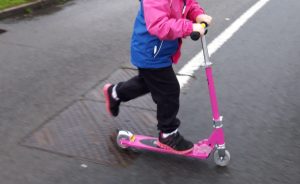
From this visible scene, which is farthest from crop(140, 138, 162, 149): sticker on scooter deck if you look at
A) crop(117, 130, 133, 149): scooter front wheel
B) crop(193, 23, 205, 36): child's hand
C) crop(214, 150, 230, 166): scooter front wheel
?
crop(193, 23, 205, 36): child's hand

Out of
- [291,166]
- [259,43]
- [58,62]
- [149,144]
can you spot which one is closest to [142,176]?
[149,144]

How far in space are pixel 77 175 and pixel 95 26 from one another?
4235 millimetres

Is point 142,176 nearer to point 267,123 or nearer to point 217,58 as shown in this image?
point 267,123

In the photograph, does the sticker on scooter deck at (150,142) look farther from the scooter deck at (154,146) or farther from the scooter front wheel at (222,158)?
the scooter front wheel at (222,158)

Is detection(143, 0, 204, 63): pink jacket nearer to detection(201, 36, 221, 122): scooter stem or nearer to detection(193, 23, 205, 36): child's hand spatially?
detection(193, 23, 205, 36): child's hand

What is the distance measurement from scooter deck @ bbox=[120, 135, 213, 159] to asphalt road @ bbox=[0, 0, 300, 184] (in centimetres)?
8

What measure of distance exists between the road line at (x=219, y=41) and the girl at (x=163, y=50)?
145 centimetres

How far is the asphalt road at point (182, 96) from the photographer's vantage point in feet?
12.8

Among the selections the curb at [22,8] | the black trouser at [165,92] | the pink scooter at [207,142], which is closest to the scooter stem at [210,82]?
the pink scooter at [207,142]

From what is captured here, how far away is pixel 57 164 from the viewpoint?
3965mm

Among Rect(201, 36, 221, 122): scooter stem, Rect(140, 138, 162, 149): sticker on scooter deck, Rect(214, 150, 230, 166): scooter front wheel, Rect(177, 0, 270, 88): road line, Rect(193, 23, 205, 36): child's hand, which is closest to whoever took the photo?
Rect(193, 23, 205, 36): child's hand

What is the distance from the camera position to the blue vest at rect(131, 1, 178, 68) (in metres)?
3.73

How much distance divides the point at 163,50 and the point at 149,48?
0.33 ft

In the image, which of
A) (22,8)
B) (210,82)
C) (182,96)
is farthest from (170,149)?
(22,8)
